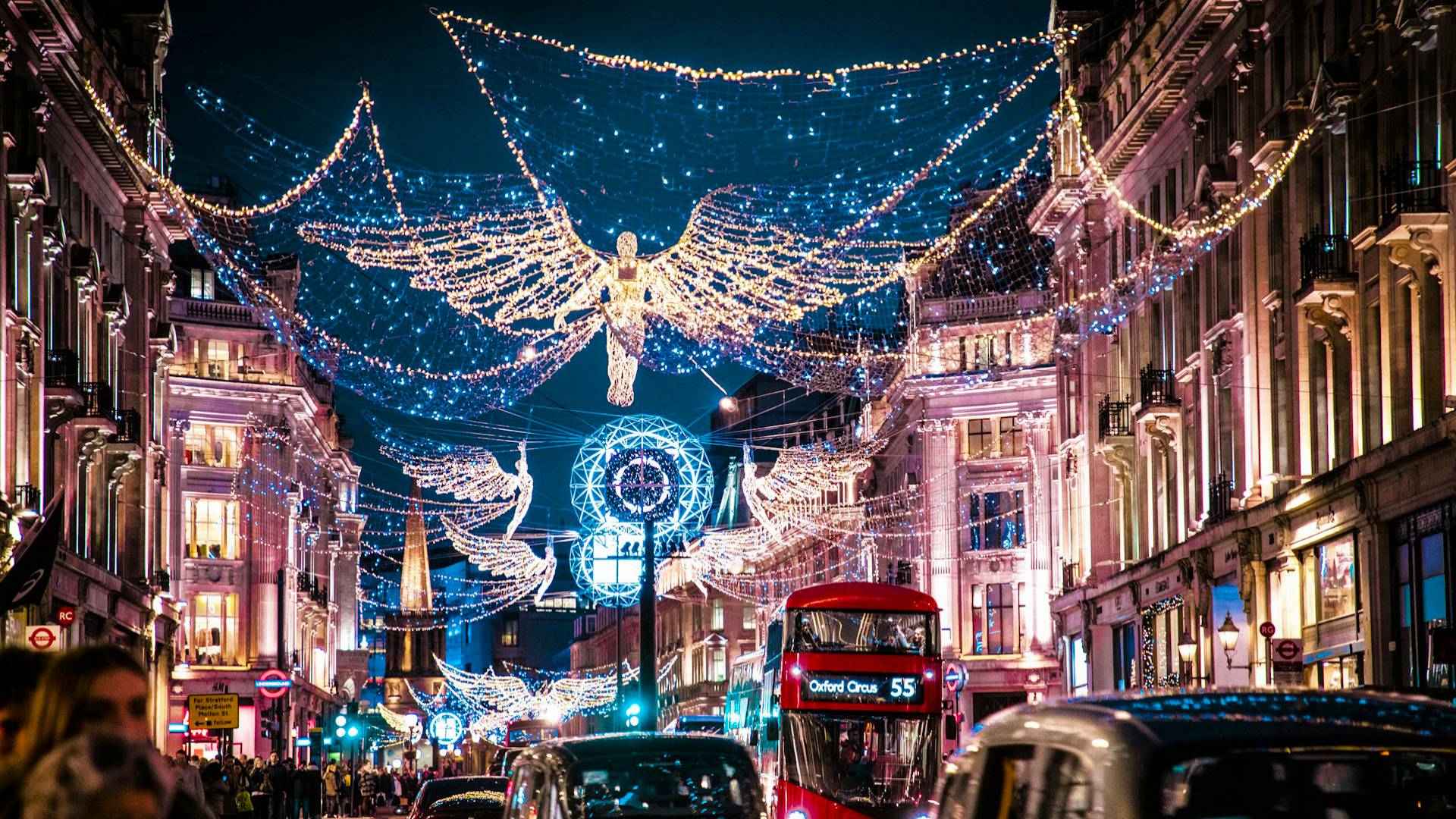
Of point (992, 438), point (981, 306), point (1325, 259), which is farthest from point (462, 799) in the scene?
point (981, 306)

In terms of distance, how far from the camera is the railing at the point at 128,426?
42938 millimetres

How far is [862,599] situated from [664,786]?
47.5 ft

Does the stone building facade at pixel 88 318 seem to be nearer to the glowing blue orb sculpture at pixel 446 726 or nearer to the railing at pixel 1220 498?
the railing at pixel 1220 498

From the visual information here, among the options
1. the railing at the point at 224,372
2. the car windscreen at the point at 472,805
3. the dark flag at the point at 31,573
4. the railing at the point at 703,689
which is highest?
the railing at the point at 224,372

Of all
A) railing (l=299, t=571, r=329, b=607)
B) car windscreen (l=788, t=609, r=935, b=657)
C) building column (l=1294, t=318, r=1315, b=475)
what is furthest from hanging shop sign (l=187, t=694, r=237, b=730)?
railing (l=299, t=571, r=329, b=607)

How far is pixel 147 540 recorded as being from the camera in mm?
48312

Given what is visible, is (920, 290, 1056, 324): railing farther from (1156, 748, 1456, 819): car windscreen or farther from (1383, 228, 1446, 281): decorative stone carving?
(1156, 748, 1456, 819): car windscreen

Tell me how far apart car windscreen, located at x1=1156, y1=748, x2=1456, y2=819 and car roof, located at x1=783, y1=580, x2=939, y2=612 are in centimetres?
2158

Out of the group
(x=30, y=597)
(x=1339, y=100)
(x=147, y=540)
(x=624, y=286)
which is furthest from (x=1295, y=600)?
(x=147, y=540)

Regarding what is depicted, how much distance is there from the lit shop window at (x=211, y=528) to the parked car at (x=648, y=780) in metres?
51.9

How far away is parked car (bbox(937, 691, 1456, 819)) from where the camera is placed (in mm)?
6195

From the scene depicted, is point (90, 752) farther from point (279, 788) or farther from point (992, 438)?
point (992, 438)

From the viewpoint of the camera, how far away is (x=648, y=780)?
13867mm

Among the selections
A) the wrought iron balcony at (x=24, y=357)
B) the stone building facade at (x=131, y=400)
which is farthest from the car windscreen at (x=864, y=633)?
the wrought iron balcony at (x=24, y=357)
